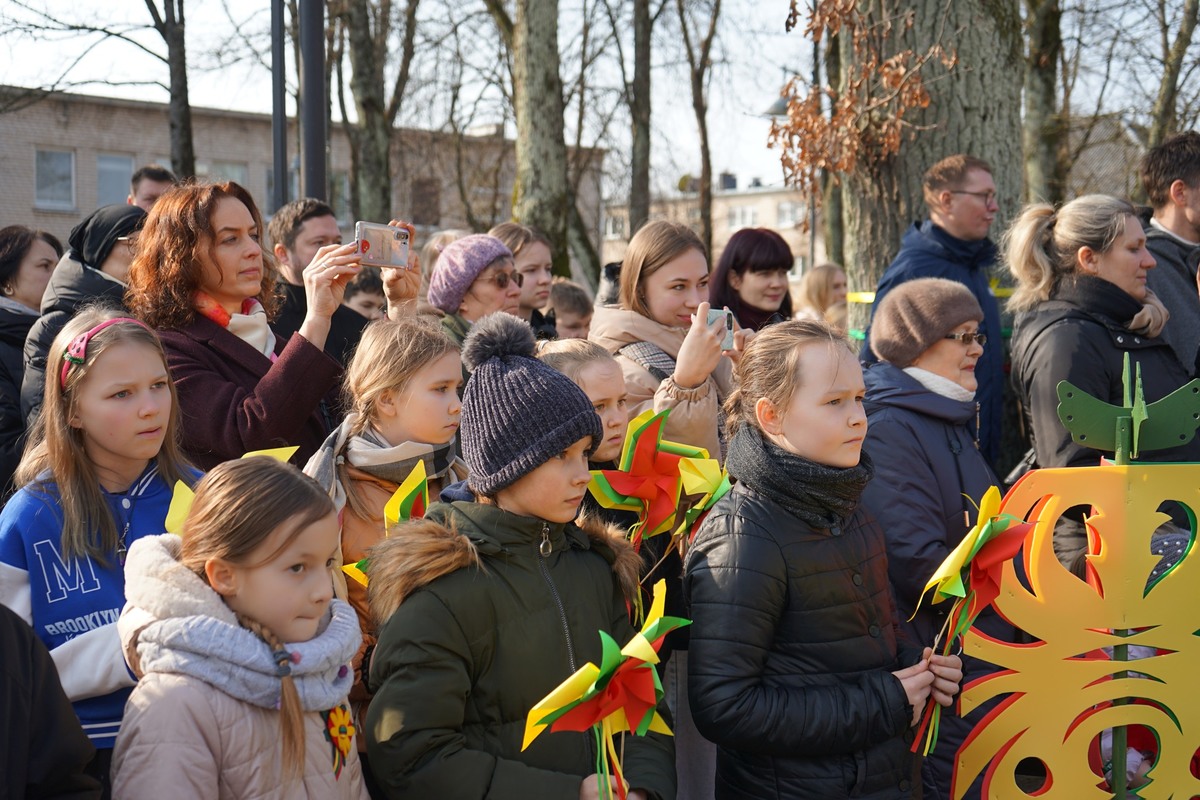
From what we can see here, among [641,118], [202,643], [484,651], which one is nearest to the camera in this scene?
[202,643]

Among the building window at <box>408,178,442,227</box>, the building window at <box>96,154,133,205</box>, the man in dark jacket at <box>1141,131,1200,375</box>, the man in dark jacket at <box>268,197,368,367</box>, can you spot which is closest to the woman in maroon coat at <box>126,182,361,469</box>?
the man in dark jacket at <box>268,197,368,367</box>

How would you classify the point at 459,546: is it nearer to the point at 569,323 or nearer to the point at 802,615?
the point at 802,615

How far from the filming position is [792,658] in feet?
8.95

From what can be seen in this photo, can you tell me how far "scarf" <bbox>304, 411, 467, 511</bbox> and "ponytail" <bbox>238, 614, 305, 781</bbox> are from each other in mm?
766

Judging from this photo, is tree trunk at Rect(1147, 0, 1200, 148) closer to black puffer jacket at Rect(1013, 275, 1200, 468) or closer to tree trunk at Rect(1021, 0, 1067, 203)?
tree trunk at Rect(1021, 0, 1067, 203)

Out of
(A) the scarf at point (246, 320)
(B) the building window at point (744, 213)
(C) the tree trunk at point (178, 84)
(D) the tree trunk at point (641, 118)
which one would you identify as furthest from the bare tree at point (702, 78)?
(B) the building window at point (744, 213)

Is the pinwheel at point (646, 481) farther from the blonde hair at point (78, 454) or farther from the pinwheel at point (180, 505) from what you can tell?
the blonde hair at point (78, 454)

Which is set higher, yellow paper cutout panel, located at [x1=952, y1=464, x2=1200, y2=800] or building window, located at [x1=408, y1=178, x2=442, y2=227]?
building window, located at [x1=408, y1=178, x2=442, y2=227]

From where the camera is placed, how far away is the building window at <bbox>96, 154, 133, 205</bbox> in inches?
1257

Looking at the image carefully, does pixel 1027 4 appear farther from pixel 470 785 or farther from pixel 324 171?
pixel 470 785

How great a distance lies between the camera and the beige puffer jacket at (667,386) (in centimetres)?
357

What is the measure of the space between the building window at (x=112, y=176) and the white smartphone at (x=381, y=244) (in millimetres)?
30971

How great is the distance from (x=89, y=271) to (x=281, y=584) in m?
2.21

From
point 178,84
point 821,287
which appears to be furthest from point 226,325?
point 178,84
